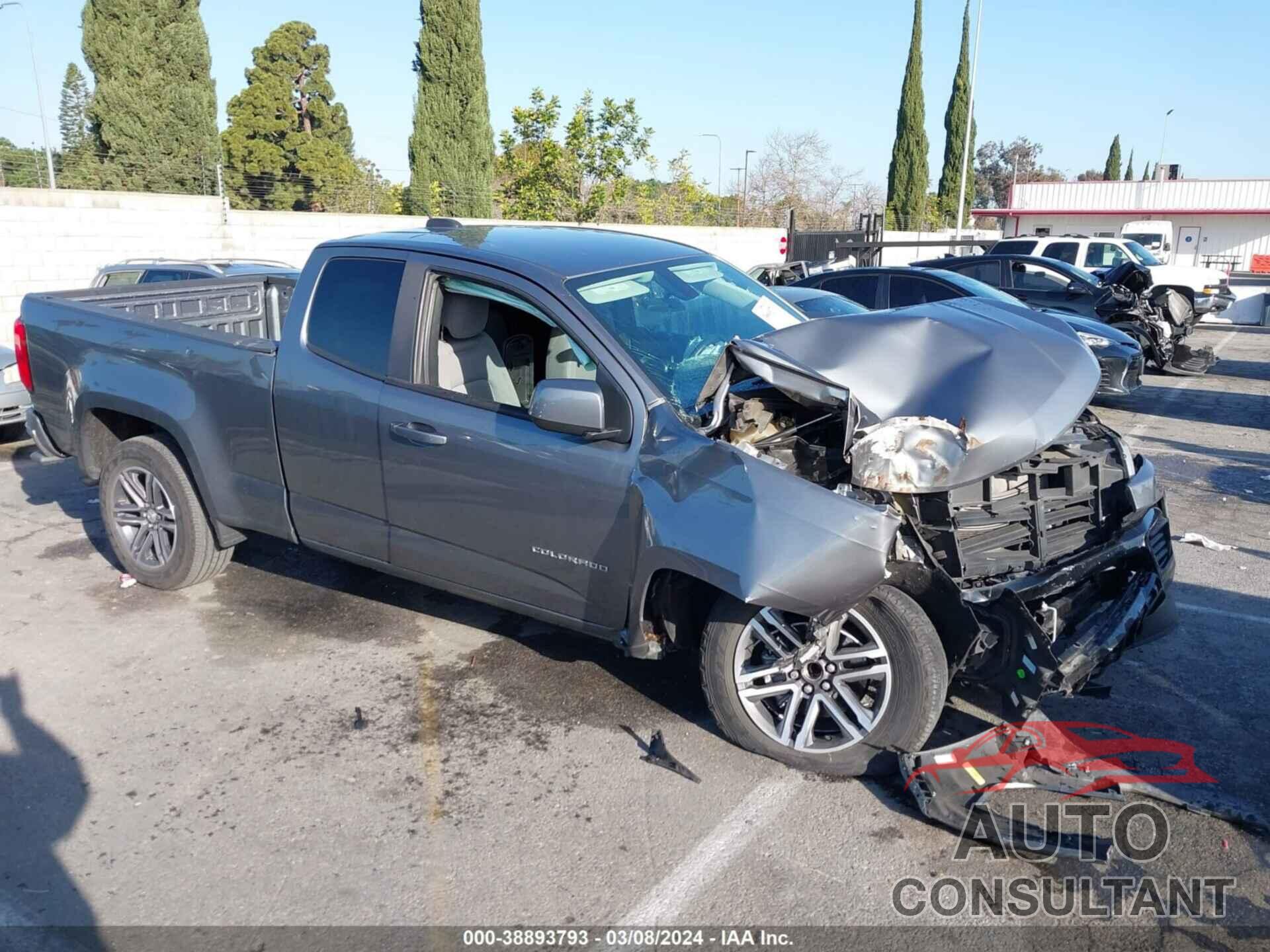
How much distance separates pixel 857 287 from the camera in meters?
11.7

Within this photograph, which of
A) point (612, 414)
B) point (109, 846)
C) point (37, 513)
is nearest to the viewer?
point (109, 846)

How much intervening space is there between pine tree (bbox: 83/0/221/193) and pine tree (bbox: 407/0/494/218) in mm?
5288

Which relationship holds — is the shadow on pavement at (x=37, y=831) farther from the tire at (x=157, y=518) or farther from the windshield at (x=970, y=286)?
the windshield at (x=970, y=286)

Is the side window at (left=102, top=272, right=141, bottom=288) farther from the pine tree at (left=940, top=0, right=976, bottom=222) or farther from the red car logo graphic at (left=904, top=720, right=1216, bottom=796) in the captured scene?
the pine tree at (left=940, top=0, right=976, bottom=222)

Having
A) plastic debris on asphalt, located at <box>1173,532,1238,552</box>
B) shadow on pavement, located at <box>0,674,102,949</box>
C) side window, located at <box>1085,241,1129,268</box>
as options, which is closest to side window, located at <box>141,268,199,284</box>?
Answer: shadow on pavement, located at <box>0,674,102,949</box>

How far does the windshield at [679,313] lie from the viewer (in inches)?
165

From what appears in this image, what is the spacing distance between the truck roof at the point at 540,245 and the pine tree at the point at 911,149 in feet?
142

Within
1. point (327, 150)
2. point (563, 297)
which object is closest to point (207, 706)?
point (563, 297)

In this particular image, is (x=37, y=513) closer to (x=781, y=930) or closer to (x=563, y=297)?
(x=563, y=297)

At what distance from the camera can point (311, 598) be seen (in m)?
5.75

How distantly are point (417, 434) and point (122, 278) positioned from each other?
902 centimetres

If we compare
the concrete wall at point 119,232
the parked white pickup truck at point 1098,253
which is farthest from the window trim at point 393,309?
the parked white pickup truck at point 1098,253

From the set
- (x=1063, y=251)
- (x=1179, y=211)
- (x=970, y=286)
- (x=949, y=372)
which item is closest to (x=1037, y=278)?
(x=970, y=286)

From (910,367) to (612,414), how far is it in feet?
3.95
